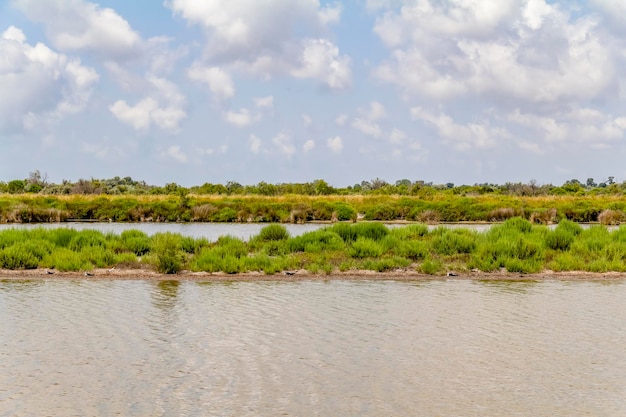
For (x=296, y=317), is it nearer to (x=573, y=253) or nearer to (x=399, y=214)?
(x=573, y=253)

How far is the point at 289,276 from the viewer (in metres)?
16.0

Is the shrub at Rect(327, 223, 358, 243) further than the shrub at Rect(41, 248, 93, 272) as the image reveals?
Yes

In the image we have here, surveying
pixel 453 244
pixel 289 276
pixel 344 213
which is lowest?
pixel 289 276

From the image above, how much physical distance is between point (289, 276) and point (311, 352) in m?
7.17

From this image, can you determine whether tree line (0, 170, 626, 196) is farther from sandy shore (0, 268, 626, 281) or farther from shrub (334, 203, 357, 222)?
sandy shore (0, 268, 626, 281)

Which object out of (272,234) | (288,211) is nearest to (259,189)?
(288,211)

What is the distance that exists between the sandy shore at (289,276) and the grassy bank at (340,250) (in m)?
0.27

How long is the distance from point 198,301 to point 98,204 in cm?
3011

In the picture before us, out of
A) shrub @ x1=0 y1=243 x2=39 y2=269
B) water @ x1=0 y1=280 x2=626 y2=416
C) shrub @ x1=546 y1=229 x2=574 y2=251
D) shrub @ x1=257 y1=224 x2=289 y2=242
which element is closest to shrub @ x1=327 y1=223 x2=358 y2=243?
shrub @ x1=257 y1=224 x2=289 y2=242

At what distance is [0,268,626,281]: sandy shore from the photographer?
51.5ft

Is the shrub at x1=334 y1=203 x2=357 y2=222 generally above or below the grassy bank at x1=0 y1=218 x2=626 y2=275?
above

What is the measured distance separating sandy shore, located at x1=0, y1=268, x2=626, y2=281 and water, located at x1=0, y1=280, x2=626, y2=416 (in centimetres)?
191

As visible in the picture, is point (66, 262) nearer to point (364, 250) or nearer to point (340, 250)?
point (340, 250)

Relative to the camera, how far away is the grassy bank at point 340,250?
16.6m
